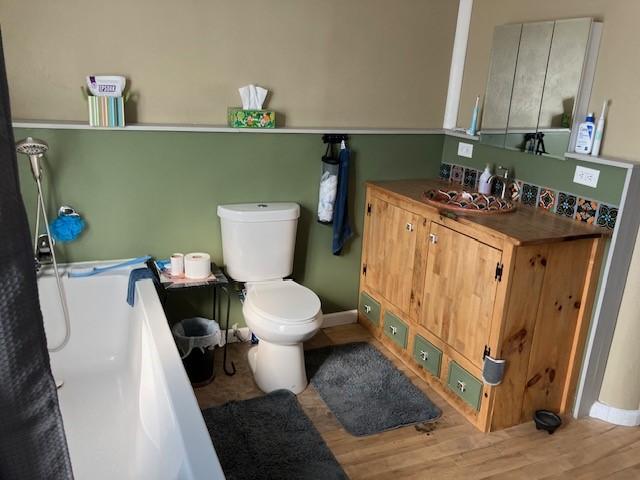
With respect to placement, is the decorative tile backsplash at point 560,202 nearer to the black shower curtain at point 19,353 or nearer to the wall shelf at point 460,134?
the wall shelf at point 460,134

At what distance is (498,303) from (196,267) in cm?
143

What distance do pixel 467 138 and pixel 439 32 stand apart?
0.66m

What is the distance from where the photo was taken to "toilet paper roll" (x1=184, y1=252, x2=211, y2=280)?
2775 millimetres

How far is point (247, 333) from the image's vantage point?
3.26 m

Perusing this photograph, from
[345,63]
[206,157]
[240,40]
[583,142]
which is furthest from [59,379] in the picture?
[583,142]

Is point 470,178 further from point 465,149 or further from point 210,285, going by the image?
point 210,285

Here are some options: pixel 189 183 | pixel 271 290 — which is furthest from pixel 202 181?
pixel 271 290

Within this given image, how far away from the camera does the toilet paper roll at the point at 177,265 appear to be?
2791 mm

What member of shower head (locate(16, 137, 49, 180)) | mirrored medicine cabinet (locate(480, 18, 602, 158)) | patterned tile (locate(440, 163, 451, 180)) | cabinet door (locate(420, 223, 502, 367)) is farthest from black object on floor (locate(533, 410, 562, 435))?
shower head (locate(16, 137, 49, 180))

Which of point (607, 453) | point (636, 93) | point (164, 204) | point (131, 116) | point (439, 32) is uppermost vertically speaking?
point (439, 32)

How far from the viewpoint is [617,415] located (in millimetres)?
2664

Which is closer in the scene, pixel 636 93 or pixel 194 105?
pixel 636 93

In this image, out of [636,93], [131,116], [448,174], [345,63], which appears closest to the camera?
[636,93]

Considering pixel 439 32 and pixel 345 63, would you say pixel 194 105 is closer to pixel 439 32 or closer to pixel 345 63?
pixel 345 63
